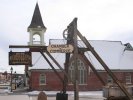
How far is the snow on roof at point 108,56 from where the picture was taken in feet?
175

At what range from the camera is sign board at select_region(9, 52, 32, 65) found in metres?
18.6

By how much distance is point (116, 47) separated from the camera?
5862 cm

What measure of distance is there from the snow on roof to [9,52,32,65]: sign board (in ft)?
109

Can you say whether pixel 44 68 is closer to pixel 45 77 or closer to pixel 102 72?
pixel 45 77

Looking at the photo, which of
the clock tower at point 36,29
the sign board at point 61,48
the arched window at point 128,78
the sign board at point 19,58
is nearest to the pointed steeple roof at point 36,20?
the clock tower at point 36,29

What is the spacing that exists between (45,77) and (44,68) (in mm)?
1244

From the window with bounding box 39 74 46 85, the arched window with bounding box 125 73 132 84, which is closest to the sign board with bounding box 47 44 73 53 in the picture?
the window with bounding box 39 74 46 85

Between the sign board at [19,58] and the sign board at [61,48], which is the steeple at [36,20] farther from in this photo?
the sign board at [61,48]

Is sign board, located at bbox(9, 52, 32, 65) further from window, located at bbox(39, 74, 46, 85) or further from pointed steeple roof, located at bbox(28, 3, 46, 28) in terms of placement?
pointed steeple roof, located at bbox(28, 3, 46, 28)

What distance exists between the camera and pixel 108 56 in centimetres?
5672

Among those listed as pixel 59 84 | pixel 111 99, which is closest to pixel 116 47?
pixel 59 84

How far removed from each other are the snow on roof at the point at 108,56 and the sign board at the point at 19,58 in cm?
3336

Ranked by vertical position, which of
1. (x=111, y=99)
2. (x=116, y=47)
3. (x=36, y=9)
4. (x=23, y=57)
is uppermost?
(x=36, y=9)

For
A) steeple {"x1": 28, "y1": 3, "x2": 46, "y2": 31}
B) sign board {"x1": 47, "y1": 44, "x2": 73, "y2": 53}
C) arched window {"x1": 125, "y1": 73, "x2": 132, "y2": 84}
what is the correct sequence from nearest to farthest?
sign board {"x1": 47, "y1": 44, "x2": 73, "y2": 53} < arched window {"x1": 125, "y1": 73, "x2": 132, "y2": 84} < steeple {"x1": 28, "y1": 3, "x2": 46, "y2": 31}
